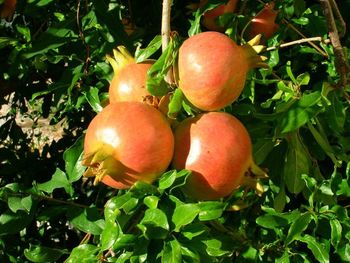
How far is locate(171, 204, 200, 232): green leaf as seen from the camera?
805 mm

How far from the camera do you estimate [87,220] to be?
1.10m

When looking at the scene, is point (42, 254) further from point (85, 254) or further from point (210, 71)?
point (210, 71)

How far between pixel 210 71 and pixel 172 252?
0.91 feet

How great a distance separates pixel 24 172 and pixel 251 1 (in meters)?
1.07

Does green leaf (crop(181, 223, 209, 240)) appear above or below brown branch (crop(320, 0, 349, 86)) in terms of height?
below

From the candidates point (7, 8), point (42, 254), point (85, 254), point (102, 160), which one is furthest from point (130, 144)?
point (7, 8)

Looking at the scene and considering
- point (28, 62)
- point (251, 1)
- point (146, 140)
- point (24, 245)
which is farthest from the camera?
point (24, 245)

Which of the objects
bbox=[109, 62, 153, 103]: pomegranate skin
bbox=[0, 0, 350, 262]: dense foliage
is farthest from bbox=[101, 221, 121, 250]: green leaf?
bbox=[109, 62, 153, 103]: pomegranate skin

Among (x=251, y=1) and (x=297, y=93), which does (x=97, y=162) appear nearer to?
(x=297, y=93)

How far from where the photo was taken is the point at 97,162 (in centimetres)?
80

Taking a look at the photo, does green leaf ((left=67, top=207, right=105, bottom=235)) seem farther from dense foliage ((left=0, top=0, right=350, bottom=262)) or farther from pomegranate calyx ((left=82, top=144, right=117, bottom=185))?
pomegranate calyx ((left=82, top=144, right=117, bottom=185))

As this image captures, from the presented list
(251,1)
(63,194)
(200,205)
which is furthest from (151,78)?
(63,194)

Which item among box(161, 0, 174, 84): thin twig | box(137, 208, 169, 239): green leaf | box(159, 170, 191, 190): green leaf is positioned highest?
box(161, 0, 174, 84): thin twig

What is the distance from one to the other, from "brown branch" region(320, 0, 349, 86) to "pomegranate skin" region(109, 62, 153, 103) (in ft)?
1.05
